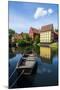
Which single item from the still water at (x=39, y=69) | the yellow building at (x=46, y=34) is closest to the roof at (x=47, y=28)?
the yellow building at (x=46, y=34)

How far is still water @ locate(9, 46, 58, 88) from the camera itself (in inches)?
71.7

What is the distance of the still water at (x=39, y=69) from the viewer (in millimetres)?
1820

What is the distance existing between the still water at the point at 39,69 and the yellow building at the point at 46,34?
9 centimetres

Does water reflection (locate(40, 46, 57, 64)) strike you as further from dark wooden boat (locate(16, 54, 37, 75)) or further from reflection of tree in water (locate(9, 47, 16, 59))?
reflection of tree in water (locate(9, 47, 16, 59))

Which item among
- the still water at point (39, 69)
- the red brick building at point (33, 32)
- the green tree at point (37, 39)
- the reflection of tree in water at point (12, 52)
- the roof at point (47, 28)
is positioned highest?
the roof at point (47, 28)

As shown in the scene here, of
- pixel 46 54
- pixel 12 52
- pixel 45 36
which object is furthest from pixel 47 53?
pixel 12 52

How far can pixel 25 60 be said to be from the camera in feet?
6.12

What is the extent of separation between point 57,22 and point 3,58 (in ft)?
2.31

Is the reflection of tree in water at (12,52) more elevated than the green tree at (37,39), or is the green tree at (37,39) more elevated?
the green tree at (37,39)

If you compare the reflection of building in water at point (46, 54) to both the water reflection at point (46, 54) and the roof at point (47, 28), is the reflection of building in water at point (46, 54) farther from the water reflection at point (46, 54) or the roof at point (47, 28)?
the roof at point (47, 28)

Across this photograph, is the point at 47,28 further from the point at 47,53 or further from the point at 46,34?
the point at 47,53

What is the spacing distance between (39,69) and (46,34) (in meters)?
0.38

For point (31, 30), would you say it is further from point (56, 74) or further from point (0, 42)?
point (56, 74)

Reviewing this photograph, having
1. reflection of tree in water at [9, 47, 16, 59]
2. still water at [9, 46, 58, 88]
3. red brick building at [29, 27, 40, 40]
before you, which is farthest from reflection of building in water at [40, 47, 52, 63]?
reflection of tree in water at [9, 47, 16, 59]
